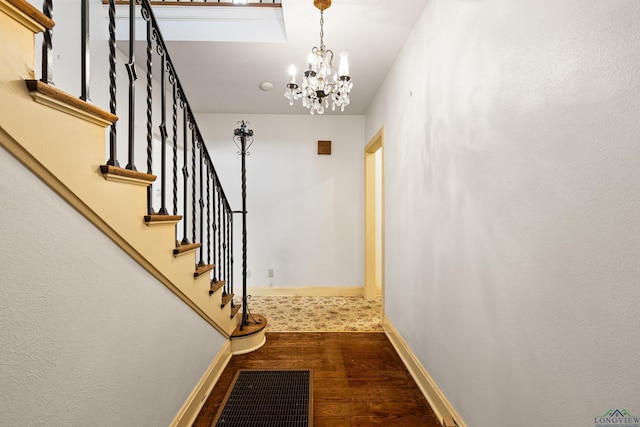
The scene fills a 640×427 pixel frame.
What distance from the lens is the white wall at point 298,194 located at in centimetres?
440

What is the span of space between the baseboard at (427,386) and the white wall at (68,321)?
1.53m

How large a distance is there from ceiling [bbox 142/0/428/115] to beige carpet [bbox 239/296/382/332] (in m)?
2.64

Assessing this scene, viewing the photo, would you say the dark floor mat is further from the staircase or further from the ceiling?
the ceiling

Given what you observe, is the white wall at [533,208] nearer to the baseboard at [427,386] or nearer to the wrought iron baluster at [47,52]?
the baseboard at [427,386]

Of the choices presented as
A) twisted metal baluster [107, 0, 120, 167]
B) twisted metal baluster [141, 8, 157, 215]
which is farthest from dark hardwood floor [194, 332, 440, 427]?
twisted metal baluster [107, 0, 120, 167]

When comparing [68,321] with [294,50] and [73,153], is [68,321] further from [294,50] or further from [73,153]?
[294,50]

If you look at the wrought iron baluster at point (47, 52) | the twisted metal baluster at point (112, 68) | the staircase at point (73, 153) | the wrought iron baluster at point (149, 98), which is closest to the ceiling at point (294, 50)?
the wrought iron baluster at point (149, 98)

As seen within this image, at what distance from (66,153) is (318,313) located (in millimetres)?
3186

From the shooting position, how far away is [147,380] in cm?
137

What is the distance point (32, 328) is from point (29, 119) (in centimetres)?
56

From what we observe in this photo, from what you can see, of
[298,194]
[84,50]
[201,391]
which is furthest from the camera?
[298,194]

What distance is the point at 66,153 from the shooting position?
0.93 m

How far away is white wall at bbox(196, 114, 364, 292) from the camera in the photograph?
173 inches

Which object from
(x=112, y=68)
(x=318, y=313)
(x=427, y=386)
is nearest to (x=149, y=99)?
(x=112, y=68)
